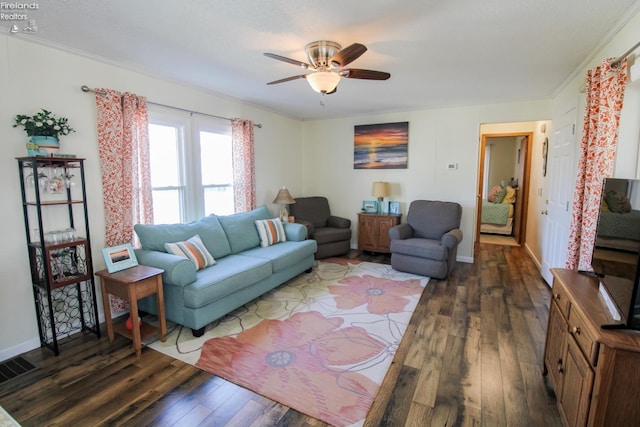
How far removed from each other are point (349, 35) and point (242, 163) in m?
2.56

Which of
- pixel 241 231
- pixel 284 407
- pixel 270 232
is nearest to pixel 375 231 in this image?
pixel 270 232

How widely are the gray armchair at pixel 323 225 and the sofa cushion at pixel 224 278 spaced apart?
1637 millimetres

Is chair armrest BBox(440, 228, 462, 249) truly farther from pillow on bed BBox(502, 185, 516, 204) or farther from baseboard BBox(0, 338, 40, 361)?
baseboard BBox(0, 338, 40, 361)

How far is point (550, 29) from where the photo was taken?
7.26 ft

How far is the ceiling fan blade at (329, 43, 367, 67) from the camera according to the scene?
200 cm

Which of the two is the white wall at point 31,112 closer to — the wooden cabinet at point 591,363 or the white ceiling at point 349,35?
the white ceiling at point 349,35

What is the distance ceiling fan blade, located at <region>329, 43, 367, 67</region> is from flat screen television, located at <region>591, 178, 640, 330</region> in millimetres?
1647

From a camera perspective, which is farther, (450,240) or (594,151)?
(450,240)

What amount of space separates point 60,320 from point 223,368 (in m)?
1.59

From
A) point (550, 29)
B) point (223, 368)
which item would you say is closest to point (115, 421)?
point (223, 368)

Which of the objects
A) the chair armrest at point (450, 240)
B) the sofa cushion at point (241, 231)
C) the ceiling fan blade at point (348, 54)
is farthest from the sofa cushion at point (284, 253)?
the ceiling fan blade at point (348, 54)

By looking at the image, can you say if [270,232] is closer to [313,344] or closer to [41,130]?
[313,344]

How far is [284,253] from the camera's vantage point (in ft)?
12.1

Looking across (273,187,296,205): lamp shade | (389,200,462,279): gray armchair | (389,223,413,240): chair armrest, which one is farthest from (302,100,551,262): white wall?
(273,187,296,205): lamp shade
